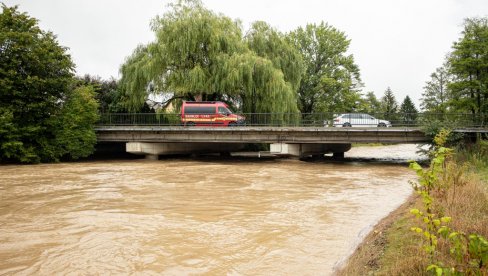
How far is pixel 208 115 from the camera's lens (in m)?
30.7

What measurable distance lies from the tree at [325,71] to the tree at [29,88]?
2957cm

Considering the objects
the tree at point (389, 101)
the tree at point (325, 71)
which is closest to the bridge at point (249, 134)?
the tree at point (325, 71)

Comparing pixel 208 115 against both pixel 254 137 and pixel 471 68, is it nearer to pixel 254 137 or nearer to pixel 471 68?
pixel 254 137

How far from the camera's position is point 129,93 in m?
32.5

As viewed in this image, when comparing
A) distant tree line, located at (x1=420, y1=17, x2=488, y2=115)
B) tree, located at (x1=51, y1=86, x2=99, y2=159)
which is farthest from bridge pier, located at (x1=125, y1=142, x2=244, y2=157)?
distant tree line, located at (x1=420, y1=17, x2=488, y2=115)

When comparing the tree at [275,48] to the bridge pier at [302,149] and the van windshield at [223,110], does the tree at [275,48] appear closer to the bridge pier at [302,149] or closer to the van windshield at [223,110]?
the bridge pier at [302,149]

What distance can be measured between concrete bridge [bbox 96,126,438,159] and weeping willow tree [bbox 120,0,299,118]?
135 inches

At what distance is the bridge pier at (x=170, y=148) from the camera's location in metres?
30.9

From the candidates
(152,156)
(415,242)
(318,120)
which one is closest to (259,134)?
(318,120)

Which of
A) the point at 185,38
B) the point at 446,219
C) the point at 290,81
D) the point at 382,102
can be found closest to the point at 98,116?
Result: the point at 185,38

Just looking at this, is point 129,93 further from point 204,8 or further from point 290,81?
point 290,81

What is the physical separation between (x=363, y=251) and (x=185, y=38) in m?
27.2

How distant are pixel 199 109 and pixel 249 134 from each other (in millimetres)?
5112

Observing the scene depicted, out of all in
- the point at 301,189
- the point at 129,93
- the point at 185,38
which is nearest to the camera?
the point at 301,189
